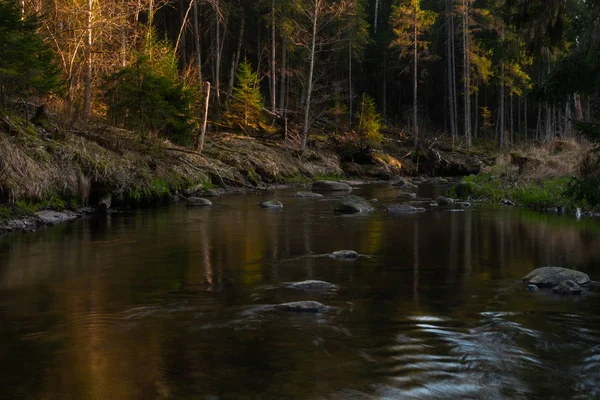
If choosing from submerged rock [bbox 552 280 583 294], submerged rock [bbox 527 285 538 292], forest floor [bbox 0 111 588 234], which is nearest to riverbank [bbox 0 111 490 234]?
forest floor [bbox 0 111 588 234]

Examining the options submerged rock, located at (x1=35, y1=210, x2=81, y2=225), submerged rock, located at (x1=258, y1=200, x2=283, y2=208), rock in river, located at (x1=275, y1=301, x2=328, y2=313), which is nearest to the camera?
rock in river, located at (x1=275, y1=301, x2=328, y2=313)

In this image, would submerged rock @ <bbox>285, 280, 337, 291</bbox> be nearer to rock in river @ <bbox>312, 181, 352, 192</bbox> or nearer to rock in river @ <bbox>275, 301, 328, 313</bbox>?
rock in river @ <bbox>275, 301, 328, 313</bbox>

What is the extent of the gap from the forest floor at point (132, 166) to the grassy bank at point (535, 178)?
0.55m

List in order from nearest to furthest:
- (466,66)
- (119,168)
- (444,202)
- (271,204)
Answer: (119,168) < (271,204) < (444,202) < (466,66)

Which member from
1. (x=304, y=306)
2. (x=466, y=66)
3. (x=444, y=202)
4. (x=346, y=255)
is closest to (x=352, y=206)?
(x=444, y=202)

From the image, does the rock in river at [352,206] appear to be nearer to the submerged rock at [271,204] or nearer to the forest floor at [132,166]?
the submerged rock at [271,204]

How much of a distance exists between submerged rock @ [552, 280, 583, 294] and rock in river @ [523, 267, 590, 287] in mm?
190

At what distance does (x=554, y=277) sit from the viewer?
7.34 m

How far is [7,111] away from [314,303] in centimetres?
1240

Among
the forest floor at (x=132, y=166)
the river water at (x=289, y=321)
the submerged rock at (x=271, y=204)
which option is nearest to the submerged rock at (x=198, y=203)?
the forest floor at (x=132, y=166)

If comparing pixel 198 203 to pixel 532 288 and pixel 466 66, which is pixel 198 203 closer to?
pixel 532 288

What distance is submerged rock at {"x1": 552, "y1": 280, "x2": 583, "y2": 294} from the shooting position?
270 inches

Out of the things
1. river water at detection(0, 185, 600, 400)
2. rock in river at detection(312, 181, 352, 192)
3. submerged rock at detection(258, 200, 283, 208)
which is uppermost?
rock in river at detection(312, 181, 352, 192)

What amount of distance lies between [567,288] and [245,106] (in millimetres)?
30382
